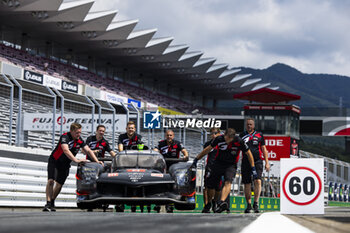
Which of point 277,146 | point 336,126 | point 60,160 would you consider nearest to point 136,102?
point 277,146

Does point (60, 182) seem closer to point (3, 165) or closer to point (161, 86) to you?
point (3, 165)

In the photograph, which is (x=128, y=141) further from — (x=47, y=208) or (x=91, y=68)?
(x=91, y=68)

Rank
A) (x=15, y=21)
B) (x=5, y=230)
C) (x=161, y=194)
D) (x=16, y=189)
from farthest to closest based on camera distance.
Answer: (x=15, y=21), (x=16, y=189), (x=161, y=194), (x=5, y=230)

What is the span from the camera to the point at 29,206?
1138cm

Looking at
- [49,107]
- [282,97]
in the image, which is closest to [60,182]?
[49,107]

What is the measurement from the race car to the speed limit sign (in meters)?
1.80

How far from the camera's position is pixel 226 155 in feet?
33.5

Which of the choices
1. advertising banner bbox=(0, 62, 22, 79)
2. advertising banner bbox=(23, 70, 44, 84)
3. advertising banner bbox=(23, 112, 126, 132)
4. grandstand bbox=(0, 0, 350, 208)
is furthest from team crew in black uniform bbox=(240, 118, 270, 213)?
advertising banner bbox=(23, 70, 44, 84)

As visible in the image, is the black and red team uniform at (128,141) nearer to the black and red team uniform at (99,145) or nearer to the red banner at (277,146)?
the black and red team uniform at (99,145)

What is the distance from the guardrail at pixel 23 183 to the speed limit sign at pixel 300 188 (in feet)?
14.3

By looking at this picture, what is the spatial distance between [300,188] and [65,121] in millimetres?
8051

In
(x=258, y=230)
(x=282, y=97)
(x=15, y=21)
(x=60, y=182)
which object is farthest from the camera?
(x=282, y=97)

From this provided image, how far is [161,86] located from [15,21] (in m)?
27.4

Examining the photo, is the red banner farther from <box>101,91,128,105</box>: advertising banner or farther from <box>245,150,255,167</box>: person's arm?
<box>245,150,255,167</box>: person's arm
